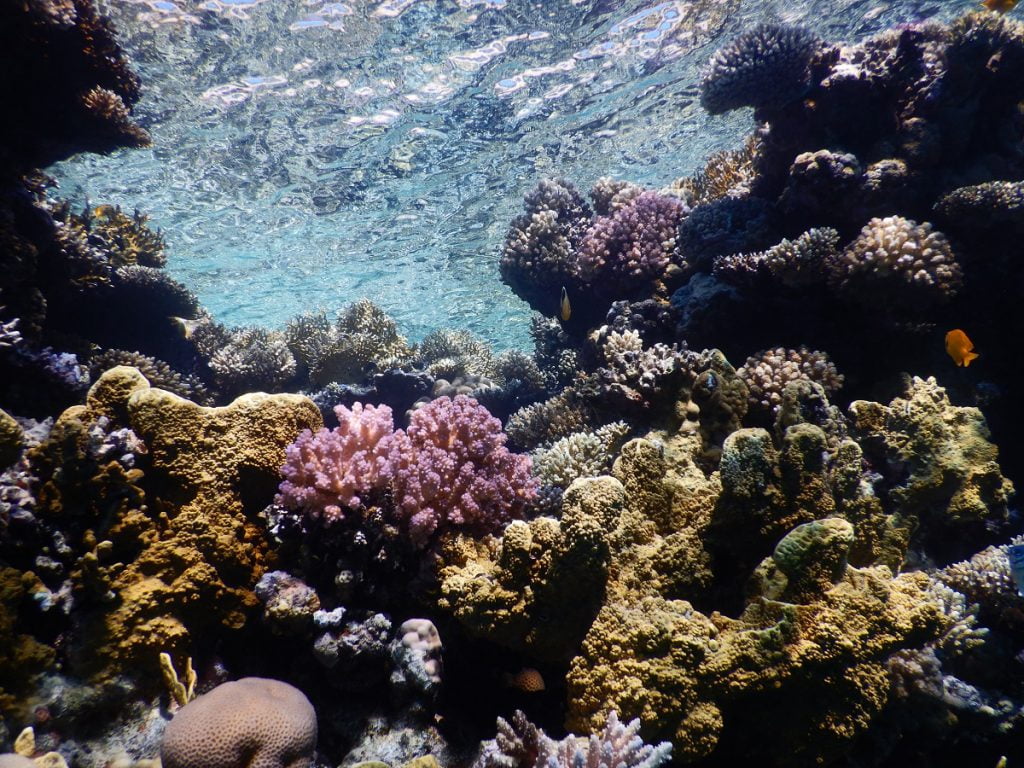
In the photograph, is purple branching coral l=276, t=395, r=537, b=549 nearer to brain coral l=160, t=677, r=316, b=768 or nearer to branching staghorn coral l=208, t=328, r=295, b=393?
brain coral l=160, t=677, r=316, b=768

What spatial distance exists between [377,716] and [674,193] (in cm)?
962

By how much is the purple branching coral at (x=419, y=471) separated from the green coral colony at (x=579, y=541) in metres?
0.02

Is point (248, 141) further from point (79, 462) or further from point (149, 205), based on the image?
point (79, 462)

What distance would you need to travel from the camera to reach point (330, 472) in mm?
3311

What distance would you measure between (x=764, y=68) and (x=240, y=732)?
355 inches

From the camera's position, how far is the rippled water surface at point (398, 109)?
9578 mm

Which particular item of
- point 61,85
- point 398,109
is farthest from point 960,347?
point 398,109

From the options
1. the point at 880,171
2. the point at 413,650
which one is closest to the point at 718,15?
the point at 880,171

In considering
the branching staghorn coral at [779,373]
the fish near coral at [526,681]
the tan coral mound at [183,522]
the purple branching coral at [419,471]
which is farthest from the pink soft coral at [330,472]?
the branching staghorn coral at [779,373]

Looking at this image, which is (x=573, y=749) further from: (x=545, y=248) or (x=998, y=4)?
(x=998, y=4)

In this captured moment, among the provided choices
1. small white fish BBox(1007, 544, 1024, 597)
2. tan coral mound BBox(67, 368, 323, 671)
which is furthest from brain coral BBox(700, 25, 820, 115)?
tan coral mound BBox(67, 368, 323, 671)

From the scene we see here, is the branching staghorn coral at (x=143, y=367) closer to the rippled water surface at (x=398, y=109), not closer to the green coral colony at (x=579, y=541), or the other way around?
the green coral colony at (x=579, y=541)

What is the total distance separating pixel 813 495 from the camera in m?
3.30

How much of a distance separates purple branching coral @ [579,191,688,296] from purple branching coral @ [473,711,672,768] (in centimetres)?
596
